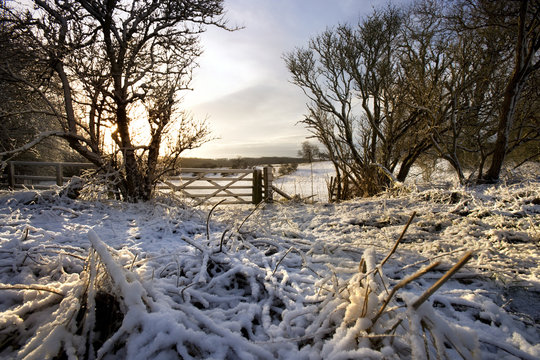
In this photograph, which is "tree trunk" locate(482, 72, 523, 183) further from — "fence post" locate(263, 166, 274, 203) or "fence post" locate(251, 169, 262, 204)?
"fence post" locate(251, 169, 262, 204)

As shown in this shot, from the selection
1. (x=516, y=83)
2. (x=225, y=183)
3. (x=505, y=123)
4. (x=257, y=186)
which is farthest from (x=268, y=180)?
(x=516, y=83)

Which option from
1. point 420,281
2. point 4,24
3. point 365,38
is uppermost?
point 365,38

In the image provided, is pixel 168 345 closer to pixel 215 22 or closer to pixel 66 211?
pixel 66 211

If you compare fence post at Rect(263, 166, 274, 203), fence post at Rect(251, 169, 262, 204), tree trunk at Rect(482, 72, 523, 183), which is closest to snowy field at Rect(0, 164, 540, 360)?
tree trunk at Rect(482, 72, 523, 183)

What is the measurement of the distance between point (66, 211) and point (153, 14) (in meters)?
4.96

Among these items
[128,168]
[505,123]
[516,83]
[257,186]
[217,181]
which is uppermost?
[516,83]

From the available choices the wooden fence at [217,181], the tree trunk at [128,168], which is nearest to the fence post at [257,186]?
the wooden fence at [217,181]

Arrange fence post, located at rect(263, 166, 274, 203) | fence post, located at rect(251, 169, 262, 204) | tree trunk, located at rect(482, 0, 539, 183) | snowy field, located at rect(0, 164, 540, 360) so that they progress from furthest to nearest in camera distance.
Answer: fence post, located at rect(251, 169, 262, 204) → fence post, located at rect(263, 166, 274, 203) → tree trunk, located at rect(482, 0, 539, 183) → snowy field, located at rect(0, 164, 540, 360)

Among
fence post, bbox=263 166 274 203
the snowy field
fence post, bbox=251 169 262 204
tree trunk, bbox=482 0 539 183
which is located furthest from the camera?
fence post, bbox=251 169 262 204

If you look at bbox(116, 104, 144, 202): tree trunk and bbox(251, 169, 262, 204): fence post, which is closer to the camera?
bbox(116, 104, 144, 202): tree trunk

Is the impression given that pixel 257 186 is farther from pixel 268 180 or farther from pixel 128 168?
pixel 128 168

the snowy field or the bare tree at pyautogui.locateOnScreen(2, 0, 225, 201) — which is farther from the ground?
the bare tree at pyautogui.locateOnScreen(2, 0, 225, 201)

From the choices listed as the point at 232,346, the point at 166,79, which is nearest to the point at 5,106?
the point at 166,79

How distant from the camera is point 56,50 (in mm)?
4535
